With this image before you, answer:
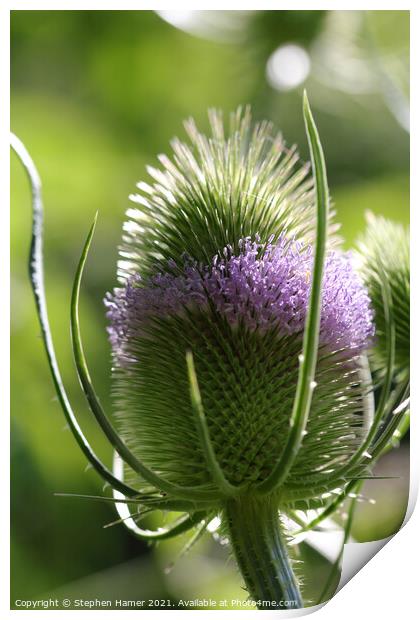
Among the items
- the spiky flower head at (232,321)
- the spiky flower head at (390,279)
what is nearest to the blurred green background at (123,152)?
the spiky flower head at (390,279)

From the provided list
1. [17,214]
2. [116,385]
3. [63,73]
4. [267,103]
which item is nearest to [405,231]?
[116,385]

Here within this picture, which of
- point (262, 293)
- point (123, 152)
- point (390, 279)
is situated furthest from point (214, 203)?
point (123, 152)

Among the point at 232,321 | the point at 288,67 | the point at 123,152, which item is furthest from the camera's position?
the point at 123,152

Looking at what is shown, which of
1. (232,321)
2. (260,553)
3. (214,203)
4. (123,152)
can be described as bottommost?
(260,553)

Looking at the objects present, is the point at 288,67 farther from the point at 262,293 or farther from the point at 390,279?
the point at 262,293

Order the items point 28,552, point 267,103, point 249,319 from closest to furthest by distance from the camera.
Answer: point 249,319, point 28,552, point 267,103

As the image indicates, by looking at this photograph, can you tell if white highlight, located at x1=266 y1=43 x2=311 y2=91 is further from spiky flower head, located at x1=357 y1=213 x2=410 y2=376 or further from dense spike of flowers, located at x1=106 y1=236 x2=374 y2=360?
dense spike of flowers, located at x1=106 y1=236 x2=374 y2=360

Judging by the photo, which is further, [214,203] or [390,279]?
[390,279]
